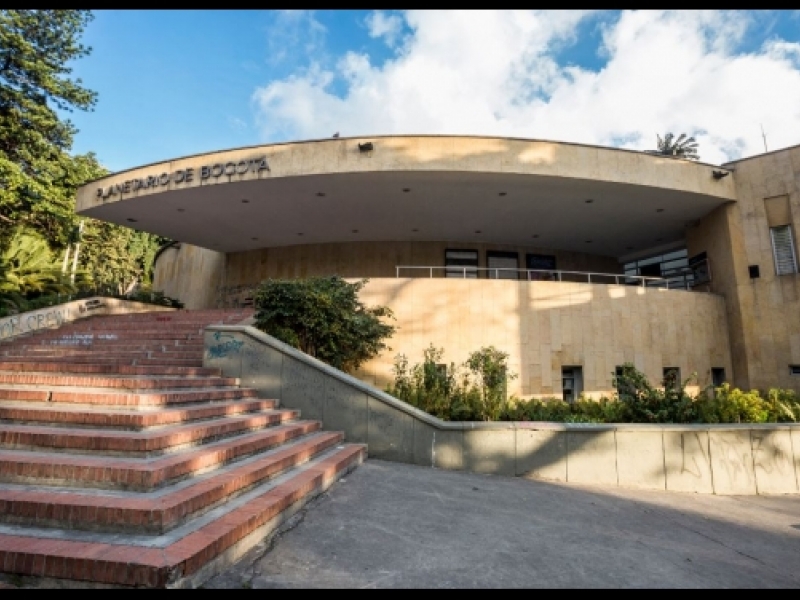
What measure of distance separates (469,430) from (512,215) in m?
9.71

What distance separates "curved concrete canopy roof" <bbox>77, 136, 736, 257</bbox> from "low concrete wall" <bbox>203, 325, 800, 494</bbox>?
22.9ft

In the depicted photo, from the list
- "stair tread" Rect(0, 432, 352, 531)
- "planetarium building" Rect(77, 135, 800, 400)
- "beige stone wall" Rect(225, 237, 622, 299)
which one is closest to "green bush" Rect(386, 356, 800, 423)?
"planetarium building" Rect(77, 135, 800, 400)

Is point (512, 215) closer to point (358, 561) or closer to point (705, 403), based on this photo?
point (705, 403)

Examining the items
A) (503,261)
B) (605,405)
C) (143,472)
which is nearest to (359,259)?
(503,261)

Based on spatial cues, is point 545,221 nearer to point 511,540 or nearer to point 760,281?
point 760,281

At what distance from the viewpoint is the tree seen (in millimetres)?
16188

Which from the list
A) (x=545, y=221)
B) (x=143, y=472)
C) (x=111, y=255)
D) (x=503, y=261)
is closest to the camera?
(x=143, y=472)

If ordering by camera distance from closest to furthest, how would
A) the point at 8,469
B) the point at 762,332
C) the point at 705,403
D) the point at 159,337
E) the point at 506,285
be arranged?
the point at 8,469, the point at 705,403, the point at 159,337, the point at 506,285, the point at 762,332

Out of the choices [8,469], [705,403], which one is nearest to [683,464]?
[705,403]

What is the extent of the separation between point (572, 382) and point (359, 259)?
31.9 ft

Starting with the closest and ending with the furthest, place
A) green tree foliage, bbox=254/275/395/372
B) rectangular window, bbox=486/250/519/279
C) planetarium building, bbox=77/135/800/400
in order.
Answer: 1. green tree foliage, bbox=254/275/395/372
2. planetarium building, bbox=77/135/800/400
3. rectangular window, bbox=486/250/519/279

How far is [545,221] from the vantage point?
50.1 feet

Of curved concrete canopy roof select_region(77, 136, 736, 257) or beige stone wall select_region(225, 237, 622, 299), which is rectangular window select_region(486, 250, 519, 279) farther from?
curved concrete canopy roof select_region(77, 136, 736, 257)

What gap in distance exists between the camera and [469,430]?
7.00 metres
